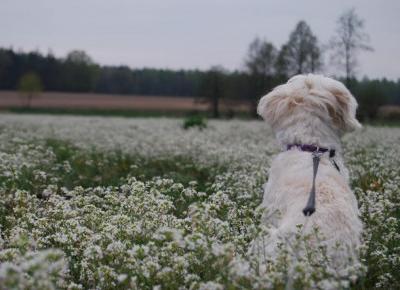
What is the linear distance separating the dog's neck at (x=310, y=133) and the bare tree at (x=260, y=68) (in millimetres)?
56745

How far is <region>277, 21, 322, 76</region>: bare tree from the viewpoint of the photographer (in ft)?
162

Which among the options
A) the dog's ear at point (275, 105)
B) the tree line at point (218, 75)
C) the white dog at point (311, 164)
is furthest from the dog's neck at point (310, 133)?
the tree line at point (218, 75)

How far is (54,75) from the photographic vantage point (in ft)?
357

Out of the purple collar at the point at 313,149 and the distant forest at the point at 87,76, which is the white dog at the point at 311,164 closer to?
the purple collar at the point at 313,149

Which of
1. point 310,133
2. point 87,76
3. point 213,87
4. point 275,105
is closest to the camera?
point 310,133

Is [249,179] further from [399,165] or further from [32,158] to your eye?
[32,158]

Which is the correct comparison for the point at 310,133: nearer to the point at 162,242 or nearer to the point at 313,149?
the point at 313,149

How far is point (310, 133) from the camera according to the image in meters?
6.41

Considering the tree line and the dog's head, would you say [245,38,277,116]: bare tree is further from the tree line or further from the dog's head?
the dog's head

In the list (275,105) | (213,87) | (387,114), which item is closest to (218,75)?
(213,87)

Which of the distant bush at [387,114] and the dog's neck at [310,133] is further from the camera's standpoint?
the distant bush at [387,114]

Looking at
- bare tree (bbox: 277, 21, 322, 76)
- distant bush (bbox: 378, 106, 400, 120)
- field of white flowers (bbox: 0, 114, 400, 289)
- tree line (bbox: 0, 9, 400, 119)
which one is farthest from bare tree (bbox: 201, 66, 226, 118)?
field of white flowers (bbox: 0, 114, 400, 289)

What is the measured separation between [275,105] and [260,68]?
59.7 m

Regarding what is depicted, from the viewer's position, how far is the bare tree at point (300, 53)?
162ft
